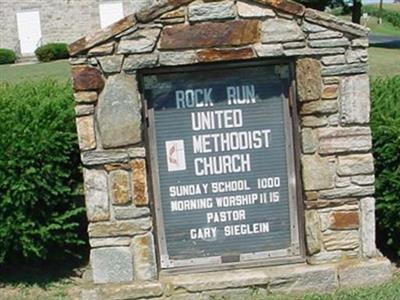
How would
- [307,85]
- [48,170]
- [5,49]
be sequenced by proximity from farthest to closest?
[5,49], [48,170], [307,85]

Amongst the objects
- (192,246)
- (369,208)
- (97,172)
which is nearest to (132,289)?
(192,246)

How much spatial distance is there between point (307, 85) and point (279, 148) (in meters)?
0.56

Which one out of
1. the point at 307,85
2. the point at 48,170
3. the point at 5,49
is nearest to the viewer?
the point at 307,85

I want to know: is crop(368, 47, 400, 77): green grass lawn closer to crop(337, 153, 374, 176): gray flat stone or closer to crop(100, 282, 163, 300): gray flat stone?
crop(337, 153, 374, 176): gray flat stone

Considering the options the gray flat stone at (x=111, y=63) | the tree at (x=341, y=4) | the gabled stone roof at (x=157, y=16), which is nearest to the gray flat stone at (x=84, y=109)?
the gray flat stone at (x=111, y=63)

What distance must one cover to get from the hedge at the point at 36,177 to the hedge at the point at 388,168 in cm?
264

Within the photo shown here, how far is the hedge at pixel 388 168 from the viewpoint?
5.28 meters

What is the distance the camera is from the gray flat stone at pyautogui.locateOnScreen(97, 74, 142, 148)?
4.75 metres

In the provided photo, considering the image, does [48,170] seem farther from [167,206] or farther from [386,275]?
[386,275]

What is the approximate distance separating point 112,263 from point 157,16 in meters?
1.97

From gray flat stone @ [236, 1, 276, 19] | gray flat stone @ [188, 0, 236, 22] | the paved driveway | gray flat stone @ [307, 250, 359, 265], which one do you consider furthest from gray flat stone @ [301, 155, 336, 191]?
the paved driveway

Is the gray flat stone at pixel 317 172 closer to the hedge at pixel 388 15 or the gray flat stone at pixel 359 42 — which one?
the gray flat stone at pixel 359 42

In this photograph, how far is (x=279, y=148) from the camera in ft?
16.4

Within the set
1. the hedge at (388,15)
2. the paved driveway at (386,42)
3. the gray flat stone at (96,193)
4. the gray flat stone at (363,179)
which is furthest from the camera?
the hedge at (388,15)
